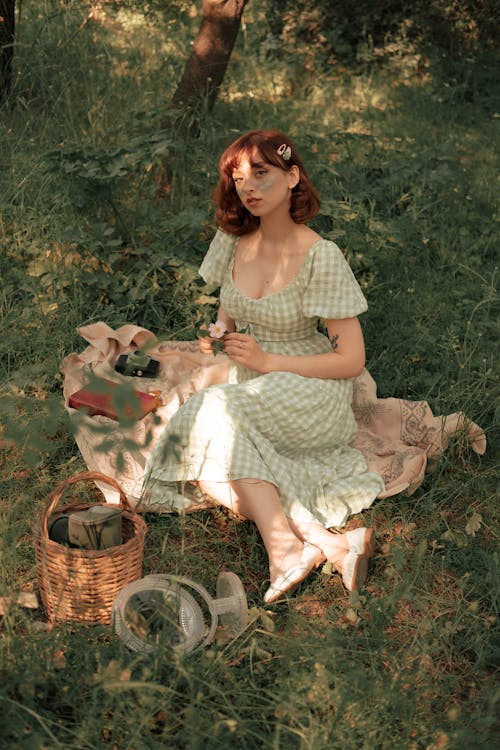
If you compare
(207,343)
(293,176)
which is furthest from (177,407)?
(293,176)

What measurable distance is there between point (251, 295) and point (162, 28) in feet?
19.1

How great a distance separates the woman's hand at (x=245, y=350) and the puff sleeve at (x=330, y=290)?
0.94 ft

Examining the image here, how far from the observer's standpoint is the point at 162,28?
340 inches

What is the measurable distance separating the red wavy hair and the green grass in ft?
2.79

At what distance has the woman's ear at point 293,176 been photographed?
3574 mm

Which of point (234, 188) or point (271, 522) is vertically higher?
point (234, 188)

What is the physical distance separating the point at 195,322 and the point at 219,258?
832mm

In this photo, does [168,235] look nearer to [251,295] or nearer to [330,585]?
[251,295]

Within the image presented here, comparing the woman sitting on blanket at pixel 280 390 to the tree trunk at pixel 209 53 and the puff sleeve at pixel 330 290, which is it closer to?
the puff sleeve at pixel 330 290

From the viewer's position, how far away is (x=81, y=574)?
2721 millimetres

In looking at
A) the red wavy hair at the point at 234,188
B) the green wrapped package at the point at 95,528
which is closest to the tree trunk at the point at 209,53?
the red wavy hair at the point at 234,188

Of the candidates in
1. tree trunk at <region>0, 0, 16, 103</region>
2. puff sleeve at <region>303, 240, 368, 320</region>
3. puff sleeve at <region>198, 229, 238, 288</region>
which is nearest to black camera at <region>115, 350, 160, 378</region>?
puff sleeve at <region>198, 229, 238, 288</region>

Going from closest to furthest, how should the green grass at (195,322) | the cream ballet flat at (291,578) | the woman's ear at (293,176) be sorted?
the green grass at (195,322) < the cream ballet flat at (291,578) < the woman's ear at (293,176)

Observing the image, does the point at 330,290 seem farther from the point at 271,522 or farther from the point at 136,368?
the point at 136,368
